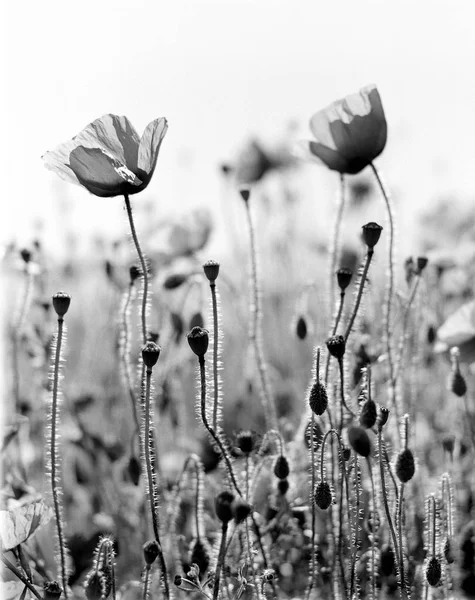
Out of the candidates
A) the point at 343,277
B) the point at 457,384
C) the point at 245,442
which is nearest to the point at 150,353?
the point at 245,442

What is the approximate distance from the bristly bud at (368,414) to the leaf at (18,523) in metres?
0.42

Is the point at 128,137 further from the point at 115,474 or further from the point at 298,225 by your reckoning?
the point at 298,225

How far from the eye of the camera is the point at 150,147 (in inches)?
44.9

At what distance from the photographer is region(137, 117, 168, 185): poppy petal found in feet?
3.66

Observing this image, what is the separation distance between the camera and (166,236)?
2.19 meters

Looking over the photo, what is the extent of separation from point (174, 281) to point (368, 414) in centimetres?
88

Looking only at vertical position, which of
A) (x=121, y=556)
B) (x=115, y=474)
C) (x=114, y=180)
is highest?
(x=114, y=180)

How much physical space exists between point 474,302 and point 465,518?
1.56 feet

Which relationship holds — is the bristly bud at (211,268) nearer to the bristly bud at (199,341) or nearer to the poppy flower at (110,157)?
the bristly bud at (199,341)

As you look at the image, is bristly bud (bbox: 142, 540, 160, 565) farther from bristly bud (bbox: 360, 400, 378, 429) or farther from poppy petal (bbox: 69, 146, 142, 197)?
poppy petal (bbox: 69, 146, 142, 197)

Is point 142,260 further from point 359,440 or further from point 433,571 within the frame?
point 433,571

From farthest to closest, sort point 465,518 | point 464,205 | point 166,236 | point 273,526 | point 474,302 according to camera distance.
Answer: point 464,205 → point 166,236 → point 465,518 → point 474,302 → point 273,526

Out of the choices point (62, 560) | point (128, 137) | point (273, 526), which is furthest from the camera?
point (273, 526)

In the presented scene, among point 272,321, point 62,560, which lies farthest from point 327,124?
point 272,321
